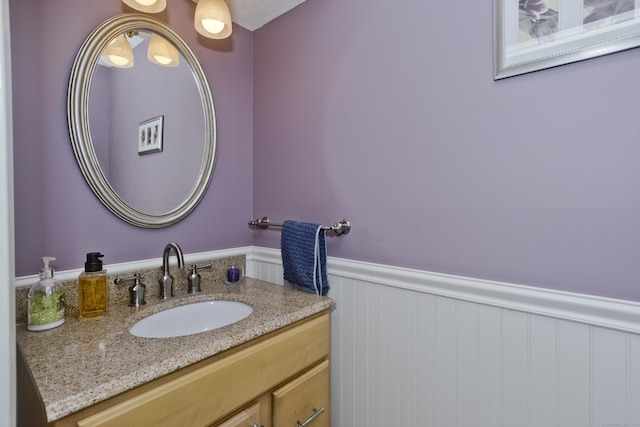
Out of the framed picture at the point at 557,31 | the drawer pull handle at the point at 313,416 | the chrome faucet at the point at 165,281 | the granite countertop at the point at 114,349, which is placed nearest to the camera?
the granite countertop at the point at 114,349

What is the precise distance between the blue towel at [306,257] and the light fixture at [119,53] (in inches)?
32.1

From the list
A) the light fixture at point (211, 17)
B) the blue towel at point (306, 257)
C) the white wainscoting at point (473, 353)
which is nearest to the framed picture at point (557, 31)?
the white wainscoting at point (473, 353)

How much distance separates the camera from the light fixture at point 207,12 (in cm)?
103

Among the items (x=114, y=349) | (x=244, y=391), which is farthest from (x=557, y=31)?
(x=114, y=349)

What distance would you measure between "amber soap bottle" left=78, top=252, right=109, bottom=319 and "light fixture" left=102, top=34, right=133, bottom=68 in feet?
2.18

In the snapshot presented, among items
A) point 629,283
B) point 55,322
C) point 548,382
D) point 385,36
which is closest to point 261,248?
point 55,322

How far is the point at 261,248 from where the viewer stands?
57.5 inches

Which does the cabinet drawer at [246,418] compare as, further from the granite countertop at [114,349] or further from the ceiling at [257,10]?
the ceiling at [257,10]

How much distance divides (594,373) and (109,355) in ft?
3.71

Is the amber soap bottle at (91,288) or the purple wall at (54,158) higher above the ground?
the purple wall at (54,158)

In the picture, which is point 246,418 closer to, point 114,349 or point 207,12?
point 114,349

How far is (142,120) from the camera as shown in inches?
44.1

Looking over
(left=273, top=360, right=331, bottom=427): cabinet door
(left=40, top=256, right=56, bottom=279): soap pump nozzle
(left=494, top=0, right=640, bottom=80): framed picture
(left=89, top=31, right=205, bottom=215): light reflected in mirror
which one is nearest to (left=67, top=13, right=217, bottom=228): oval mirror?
(left=89, top=31, right=205, bottom=215): light reflected in mirror

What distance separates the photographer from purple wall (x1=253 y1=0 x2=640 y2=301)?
0.71 meters
